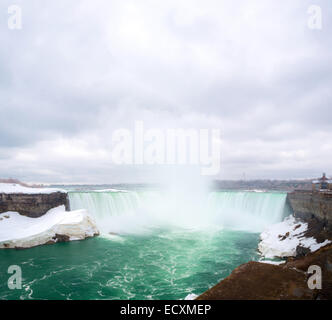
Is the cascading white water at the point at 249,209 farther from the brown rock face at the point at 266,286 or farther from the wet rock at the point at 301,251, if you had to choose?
the brown rock face at the point at 266,286

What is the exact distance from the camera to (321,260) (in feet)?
19.2

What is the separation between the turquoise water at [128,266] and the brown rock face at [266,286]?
827 centimetres

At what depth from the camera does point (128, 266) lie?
51.9 feet

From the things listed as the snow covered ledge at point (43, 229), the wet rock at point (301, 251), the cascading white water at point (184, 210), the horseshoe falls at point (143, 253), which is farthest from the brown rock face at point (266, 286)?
the cascading white water at point (184, 210)

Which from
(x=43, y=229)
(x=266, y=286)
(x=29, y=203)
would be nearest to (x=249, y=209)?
(x=43, y=229)

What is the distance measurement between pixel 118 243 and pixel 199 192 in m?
30.1

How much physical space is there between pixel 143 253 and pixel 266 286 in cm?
1633

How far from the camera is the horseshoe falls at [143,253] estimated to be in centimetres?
1243

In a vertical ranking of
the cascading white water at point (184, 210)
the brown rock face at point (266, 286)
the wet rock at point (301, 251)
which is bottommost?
the cascading white water at point (184, 210)

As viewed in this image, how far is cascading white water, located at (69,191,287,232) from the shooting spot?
31.5m

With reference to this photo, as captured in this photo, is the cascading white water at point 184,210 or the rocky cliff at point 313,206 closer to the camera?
the rocky cliff at point 313,206

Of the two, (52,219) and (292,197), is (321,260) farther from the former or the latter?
(52,219)

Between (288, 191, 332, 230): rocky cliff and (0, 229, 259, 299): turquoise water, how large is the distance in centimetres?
610

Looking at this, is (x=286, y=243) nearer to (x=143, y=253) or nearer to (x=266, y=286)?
(x=143, y=253)
